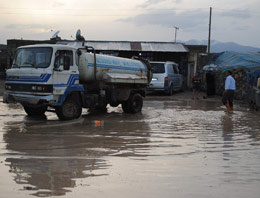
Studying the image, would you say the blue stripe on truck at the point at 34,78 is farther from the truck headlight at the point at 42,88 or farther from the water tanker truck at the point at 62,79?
the truck headlight at the point at 42,88

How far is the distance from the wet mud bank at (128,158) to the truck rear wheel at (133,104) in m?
2.49

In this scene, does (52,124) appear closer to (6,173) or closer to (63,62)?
(63,62)

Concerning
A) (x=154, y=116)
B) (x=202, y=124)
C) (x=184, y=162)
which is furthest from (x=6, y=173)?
(x=154, y=116)

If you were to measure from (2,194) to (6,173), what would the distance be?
87cm

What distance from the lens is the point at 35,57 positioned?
10.4 metres

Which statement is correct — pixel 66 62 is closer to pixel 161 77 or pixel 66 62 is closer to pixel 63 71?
pixel 63 71

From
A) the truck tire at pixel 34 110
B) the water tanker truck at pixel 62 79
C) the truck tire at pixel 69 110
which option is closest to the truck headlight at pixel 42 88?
the water tanker truck at pixel 62 79

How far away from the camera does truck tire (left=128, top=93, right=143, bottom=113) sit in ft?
43.7

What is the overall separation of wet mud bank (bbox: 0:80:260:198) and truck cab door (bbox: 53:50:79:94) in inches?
44.5

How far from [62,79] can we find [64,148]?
3.75m

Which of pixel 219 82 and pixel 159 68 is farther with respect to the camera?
pixel 219 82

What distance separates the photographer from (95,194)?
442 centimetres

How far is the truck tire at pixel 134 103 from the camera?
43.7 feet

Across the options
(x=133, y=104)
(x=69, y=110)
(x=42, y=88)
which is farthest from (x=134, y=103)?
(x=42, y=88)
